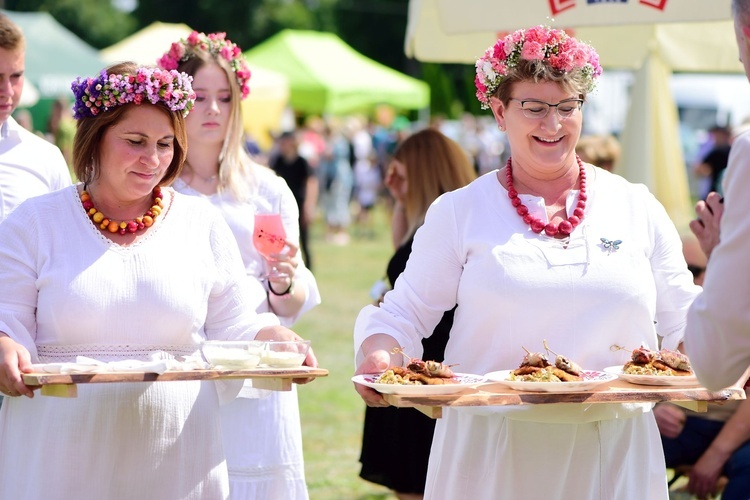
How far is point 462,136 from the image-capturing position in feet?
98.5

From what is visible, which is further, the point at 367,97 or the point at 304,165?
the point at 367,97

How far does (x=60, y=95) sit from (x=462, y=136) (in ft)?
43.1

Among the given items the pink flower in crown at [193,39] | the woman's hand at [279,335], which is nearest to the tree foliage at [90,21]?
the pink flower in crown at [193,39]

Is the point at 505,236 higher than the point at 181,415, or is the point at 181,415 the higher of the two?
the point at 505,236

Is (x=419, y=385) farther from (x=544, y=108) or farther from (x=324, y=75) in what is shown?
(x=324, y=75)

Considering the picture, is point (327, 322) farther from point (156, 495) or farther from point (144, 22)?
point (144, 22)

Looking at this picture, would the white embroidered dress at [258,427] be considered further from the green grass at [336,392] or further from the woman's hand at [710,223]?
the woman's hand at [710,223]

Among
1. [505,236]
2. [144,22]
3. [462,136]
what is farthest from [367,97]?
[144,22]

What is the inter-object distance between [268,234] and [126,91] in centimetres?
106

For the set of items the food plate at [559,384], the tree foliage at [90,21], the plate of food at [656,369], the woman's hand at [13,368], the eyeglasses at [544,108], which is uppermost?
the tree foliage at [90,21]

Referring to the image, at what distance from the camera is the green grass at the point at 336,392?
7.01 meters

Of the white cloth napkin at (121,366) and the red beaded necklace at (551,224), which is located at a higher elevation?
the red beaded necklace at (551,224)

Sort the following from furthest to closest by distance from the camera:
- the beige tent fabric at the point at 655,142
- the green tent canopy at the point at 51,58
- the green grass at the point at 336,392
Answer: the green tent canopy at the point at 51,58
the beige tent fabric at the point at 655,142
the green grass at the point at 336,392

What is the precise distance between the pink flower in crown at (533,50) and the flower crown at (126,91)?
109 centimetres
